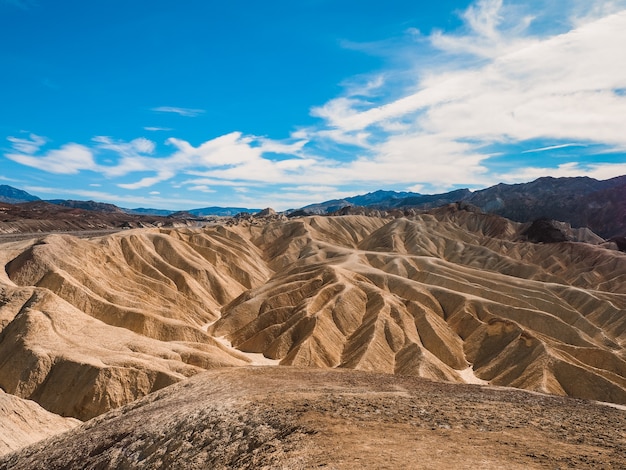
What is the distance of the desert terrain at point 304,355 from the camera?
615 inches

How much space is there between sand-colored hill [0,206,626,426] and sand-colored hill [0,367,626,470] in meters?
15.5

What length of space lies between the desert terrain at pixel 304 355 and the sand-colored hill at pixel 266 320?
0.98 feet

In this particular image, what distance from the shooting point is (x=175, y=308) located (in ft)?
253

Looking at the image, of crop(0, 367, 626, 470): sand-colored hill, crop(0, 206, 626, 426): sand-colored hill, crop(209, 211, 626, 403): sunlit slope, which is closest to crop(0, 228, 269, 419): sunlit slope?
crop(0, 206, 626, 426): sand-colored hill

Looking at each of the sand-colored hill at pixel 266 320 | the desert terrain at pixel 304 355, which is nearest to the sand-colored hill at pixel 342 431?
the desert terrain at pixel 304 355

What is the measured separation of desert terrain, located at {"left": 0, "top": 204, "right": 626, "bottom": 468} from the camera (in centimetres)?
1562

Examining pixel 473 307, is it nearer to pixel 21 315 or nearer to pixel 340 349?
pixel 340 349

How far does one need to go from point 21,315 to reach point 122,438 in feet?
107

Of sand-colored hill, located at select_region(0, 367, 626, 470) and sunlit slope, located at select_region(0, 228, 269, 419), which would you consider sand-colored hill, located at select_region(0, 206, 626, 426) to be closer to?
sunlit slope, located at select_region(0, 228, 269, 419)

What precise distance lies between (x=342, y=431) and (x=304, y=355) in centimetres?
4490

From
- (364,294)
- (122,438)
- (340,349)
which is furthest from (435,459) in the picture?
(364,294)

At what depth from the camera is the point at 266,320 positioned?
7369 centimetres

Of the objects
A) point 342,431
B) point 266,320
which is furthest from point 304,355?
point 342,431

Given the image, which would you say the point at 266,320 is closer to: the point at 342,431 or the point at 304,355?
the point at 304,355
